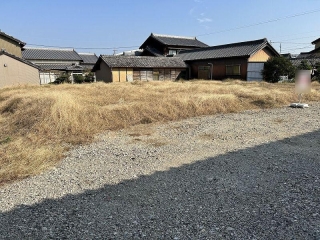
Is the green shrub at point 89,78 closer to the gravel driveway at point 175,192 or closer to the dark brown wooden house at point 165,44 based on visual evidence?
the dark brown wooden house at point 165,44

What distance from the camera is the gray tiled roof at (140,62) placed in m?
20.6

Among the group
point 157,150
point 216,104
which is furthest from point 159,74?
point 157,150

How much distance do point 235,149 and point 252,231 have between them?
7.86 feet

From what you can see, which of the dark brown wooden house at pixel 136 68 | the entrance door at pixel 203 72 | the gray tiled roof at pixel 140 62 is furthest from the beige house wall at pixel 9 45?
the entrance door at pixel 203 72

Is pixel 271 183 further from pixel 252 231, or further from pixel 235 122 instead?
pixel 235 122

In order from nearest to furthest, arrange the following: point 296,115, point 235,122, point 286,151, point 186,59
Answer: point 286,151 → point 235,122 → point 296,115 → point 186,59

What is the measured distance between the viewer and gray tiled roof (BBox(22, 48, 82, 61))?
105 ft

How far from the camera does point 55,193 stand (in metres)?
2.95

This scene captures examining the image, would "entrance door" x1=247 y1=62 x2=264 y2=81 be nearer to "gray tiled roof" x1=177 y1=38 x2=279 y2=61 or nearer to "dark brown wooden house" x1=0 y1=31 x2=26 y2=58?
"gray tiled roof" x1=177 y1=38 x2=279 y2=61

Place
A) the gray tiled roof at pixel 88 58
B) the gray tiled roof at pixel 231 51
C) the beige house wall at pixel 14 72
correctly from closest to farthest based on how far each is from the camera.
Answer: the beige house wall at pixel 14 72 → the gray tiled roof at pixel 231 51 → the gray tiled roof at pixel 88 58

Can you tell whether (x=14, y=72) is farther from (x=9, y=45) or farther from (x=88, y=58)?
(x=88, y=58)

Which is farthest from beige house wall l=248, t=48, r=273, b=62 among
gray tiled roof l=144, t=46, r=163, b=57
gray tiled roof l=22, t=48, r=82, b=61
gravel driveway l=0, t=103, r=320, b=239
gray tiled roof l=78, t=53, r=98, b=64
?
gray tiled roof l=78, t=53, r=98, b=64

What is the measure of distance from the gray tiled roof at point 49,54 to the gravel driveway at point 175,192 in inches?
1254

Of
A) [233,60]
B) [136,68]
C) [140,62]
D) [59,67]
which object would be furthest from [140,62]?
[59,67]
